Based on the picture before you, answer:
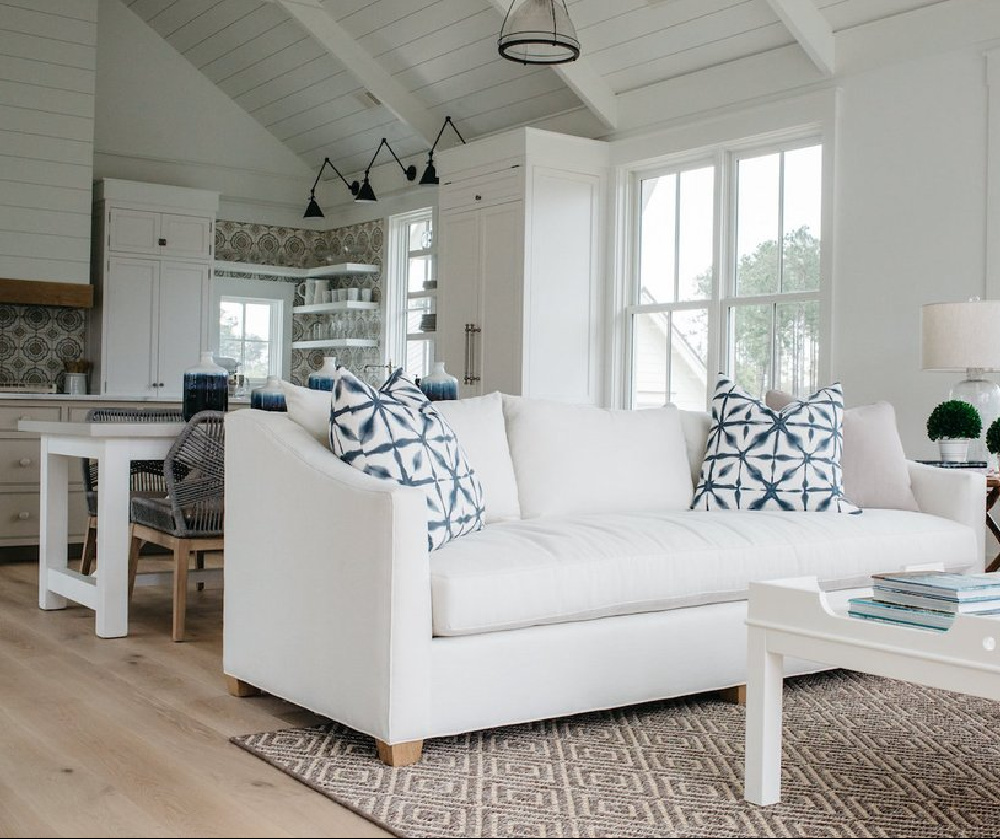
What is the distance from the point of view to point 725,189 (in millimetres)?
6133

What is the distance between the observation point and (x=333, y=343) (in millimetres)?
8875

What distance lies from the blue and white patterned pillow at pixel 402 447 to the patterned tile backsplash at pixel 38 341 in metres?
5.79

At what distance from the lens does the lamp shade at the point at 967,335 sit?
4332 mm

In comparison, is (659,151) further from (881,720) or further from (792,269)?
(881,720)

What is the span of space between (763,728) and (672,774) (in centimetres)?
30

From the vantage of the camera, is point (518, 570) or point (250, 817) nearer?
point (250, 817)

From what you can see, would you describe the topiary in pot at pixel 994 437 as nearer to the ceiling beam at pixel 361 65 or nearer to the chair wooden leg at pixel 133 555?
the chair wooden leg at pixel 133 555

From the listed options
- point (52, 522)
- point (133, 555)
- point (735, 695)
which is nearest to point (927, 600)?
point (735, 695)

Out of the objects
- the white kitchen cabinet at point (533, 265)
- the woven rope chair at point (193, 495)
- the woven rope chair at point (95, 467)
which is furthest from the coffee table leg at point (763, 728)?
the white kitchen cabinet at point (533, 265)

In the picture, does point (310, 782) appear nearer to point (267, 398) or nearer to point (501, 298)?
point (267, 398)

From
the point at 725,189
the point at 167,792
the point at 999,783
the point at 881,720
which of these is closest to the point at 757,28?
the point at 725,189

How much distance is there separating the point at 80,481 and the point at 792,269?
3932 mm

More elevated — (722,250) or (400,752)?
(722,250)

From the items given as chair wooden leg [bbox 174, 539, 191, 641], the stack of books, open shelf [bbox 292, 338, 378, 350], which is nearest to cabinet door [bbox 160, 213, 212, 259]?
open shelf [bbox 292, 338, 378, 350]
